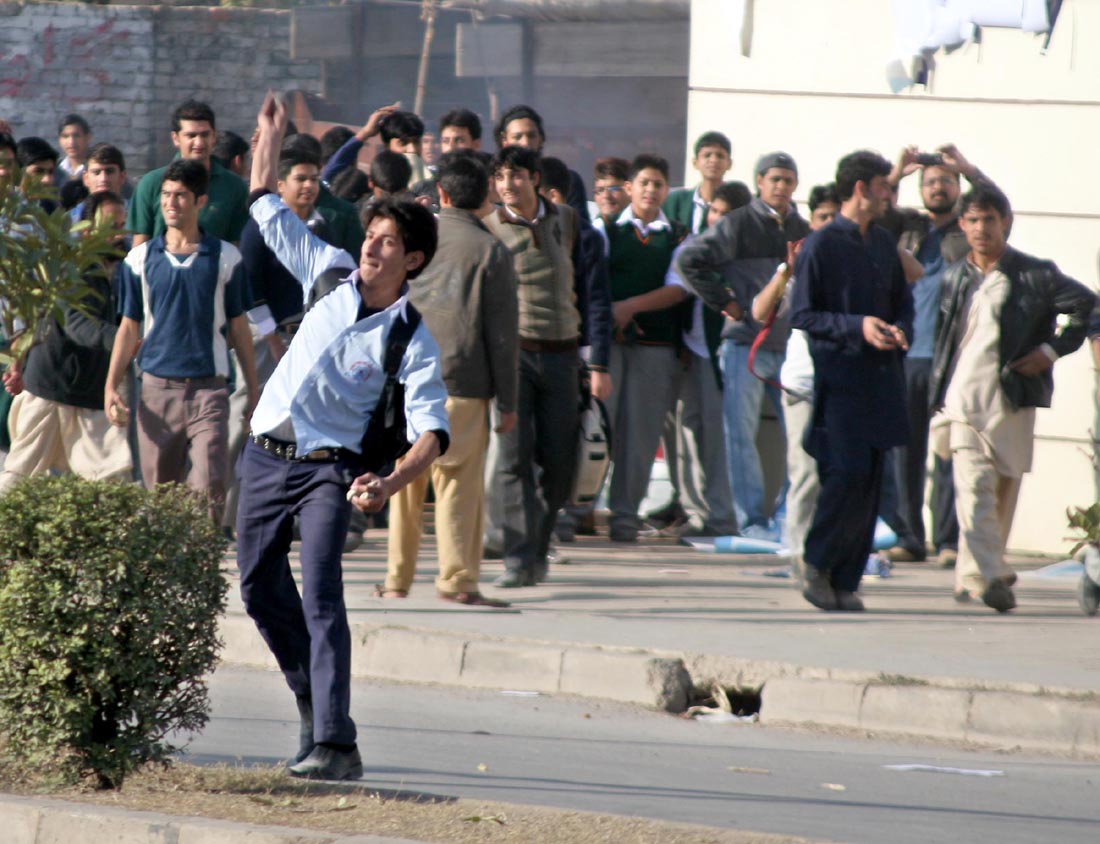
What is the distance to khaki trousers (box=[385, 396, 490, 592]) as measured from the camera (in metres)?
8.69

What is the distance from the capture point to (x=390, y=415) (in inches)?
224

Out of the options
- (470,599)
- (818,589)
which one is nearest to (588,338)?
(470,599)

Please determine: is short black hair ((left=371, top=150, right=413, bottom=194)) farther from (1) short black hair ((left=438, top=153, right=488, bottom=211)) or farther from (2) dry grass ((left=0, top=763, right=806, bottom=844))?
(2) dry grass ((left=0, top=763, right=806, bottom=844))

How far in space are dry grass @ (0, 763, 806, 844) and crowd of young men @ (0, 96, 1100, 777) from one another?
75.4 inches

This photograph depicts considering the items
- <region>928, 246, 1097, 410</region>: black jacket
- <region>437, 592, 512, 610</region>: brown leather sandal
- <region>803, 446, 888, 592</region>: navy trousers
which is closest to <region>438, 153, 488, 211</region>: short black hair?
<region>437, 592, 512, 610</region>: brown leather sandal

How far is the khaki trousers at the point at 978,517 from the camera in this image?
9.10 m

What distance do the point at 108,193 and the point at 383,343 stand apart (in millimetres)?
5406

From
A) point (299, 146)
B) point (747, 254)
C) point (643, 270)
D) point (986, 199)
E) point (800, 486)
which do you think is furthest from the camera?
point (643, 270)

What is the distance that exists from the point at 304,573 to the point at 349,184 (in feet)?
20.1

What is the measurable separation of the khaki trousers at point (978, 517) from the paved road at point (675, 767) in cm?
225

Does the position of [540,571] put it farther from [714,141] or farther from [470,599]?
[714,141]

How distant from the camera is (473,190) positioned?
28.6 ft

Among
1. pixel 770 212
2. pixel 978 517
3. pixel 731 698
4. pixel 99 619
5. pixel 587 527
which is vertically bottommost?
pixel 587 527

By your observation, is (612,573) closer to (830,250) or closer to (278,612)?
(830,250)
